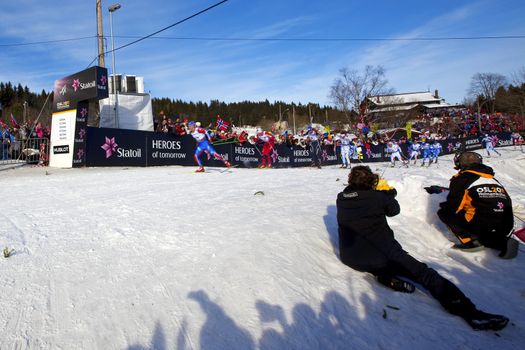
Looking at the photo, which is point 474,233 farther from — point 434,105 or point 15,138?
point 434,105

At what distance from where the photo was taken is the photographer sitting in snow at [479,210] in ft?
16.8

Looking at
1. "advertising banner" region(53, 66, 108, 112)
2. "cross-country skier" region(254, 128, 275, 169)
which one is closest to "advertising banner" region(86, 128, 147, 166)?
"advertising banner" region(53, 66, 108, 112)

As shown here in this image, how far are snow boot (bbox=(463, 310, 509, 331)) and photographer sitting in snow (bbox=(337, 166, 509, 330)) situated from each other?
28 centimetres

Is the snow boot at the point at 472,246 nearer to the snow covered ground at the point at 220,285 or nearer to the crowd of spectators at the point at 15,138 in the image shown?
the snow covered ground at the point at 220,285

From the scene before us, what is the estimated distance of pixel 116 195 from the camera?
830 centimetres

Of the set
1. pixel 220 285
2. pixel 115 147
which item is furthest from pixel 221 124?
pixel 220 285

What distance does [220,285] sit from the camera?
151 inches

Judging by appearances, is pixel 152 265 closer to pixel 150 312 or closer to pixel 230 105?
pixel 150 312

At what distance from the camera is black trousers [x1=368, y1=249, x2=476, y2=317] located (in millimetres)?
3639

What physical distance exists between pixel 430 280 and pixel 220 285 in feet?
6.89

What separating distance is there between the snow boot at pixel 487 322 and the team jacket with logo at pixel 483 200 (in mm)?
2059

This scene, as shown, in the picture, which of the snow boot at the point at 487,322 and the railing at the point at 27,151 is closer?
the snow boot at the point at 487,322

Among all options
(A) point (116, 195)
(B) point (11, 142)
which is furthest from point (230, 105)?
(A) point (116, 195)

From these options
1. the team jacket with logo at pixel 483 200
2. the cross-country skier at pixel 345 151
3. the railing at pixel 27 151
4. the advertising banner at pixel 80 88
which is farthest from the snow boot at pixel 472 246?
the railing at pixel 27 151
